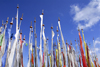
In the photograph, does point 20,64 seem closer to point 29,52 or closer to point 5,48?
point 29,52

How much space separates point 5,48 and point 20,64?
3.26m

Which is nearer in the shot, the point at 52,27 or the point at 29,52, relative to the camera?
the point at 29,52

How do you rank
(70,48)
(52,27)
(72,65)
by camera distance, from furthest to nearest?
(70,48) → (72,65) → (52,27)

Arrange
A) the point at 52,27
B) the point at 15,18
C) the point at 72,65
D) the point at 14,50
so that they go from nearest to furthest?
the point at 14,50, the point at 15,18, the point at 52,27, the point at 72,65

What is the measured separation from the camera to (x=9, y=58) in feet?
44.3

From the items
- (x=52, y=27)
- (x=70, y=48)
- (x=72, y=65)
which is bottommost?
(x=72, y=65)

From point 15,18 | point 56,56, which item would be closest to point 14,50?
point 15,18

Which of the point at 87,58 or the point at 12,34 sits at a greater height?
the point at 12,34

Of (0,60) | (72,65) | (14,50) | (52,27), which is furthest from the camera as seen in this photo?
(72,65)

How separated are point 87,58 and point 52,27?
28.1ft

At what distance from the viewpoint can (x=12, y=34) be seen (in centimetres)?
1520

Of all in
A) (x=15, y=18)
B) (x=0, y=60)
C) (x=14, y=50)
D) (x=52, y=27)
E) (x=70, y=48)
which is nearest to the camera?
(x=0, y=60)

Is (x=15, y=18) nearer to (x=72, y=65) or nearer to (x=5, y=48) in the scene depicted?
(x=5, y=48)

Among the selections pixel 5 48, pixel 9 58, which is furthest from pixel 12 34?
pixel 9 58
